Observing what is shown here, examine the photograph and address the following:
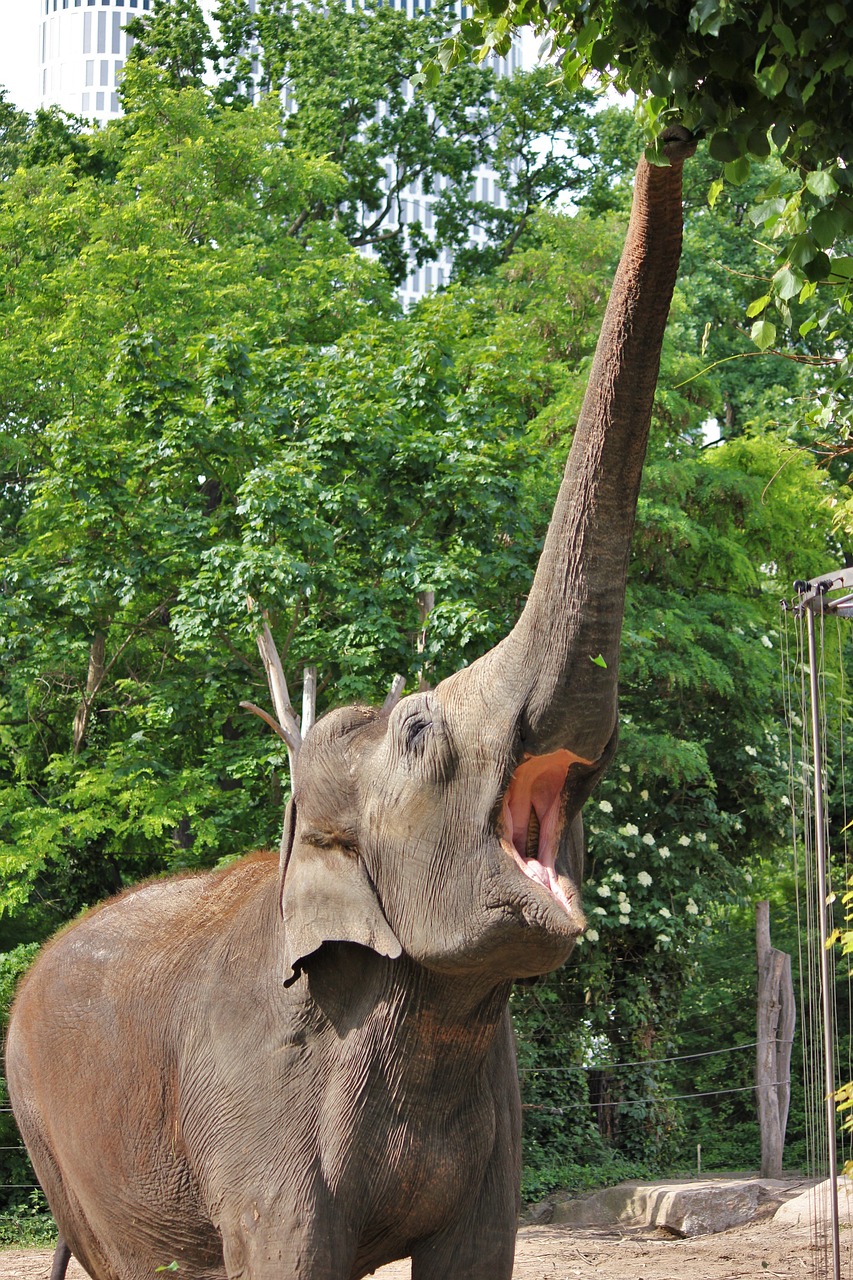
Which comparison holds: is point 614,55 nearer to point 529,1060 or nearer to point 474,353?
point 474,353

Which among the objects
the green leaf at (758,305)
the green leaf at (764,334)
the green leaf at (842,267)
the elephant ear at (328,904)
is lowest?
the elephant ear at (328,904)

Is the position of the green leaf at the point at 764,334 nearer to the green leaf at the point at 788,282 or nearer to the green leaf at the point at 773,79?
the green leaf at the point at 788,282

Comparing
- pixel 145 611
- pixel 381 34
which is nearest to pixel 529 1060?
pixel 145 611

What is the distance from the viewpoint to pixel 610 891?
1389cm

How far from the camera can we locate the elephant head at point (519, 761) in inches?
113

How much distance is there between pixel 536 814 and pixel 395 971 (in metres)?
0.51

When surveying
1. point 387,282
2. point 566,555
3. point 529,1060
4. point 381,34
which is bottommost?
point 529,1060

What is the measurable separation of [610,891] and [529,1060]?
166cm

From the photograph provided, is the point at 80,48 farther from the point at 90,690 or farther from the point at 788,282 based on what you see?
the point at 788,282

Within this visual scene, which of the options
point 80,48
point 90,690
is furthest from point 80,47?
point 90,690

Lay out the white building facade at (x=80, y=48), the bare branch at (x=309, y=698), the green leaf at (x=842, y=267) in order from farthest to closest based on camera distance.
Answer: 1. the white building facade at (x=80, y=48)
2. the bare branch at (x=309, y=698)
3. the green leaf at (x=842, y=267)

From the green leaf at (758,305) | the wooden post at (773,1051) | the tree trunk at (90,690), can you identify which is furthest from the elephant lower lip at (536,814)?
the wooden post at (773,1051)

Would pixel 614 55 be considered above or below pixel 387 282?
below

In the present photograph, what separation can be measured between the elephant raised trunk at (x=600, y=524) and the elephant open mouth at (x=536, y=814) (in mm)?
66
